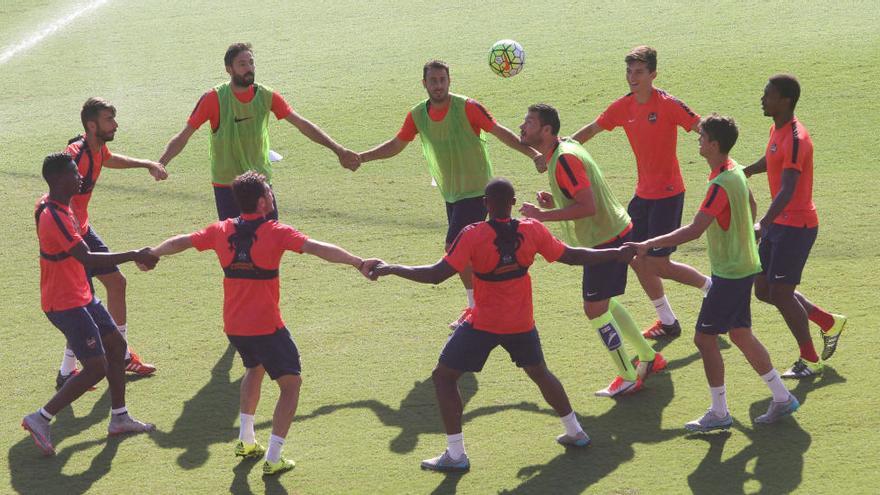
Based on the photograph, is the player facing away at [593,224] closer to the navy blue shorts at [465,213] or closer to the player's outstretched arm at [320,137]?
the navy blue shorts at [465,213]

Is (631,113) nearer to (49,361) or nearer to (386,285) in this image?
(386,285)

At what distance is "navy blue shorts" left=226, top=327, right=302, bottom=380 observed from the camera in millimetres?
7848

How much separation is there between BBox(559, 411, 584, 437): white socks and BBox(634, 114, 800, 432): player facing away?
0.81 m

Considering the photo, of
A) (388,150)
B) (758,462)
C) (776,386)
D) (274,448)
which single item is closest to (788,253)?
(776,386)

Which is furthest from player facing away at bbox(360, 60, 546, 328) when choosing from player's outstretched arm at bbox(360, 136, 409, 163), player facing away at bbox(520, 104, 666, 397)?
player facing away at bbox(520, 104, 666, 397)

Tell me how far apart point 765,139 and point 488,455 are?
8262 mm

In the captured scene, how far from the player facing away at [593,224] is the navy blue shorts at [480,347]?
3.40 ft

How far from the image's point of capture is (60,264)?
27.7ft

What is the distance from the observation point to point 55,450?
851cm

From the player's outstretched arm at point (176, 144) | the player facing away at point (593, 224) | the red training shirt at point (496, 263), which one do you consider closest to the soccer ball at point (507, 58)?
the player's outstretched arm at point (176, 144)

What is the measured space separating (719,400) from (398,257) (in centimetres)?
473

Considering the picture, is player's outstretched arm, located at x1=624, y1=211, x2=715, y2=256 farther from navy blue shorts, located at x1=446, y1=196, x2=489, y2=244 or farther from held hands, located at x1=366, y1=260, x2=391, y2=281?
navy blue shorts, located at x1=446, y1=196, x2=489, y2=244

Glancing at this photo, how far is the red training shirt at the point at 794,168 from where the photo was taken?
871cm

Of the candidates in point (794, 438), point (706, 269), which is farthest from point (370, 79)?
point (794, 438)
